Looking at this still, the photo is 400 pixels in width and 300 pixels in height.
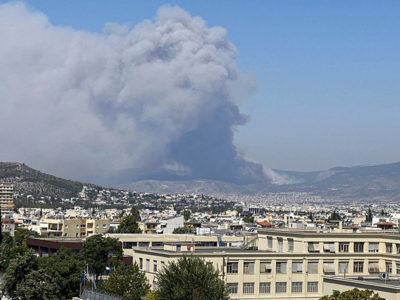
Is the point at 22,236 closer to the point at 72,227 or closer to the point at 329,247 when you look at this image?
the point at 72,227

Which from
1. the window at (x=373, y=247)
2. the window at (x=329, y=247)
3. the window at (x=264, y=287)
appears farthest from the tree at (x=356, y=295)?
the window at (x=373, y=247)

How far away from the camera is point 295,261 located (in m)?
56.8

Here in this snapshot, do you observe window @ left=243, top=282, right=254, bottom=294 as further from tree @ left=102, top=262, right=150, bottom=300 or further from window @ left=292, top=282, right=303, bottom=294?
tree @ left=102, top=262, right=150, bottom=300

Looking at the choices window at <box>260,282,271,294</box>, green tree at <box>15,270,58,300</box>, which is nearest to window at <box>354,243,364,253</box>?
window at <box>260,282,271,294</box>

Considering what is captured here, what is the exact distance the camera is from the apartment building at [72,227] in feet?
452

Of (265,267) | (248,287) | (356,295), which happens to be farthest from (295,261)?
(356,295)

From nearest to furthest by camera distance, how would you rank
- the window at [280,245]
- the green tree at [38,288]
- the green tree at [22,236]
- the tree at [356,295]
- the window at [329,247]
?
1. the tree at [356,295]
2. the window at [329,247]
3. the window at [280,245]
4. the green tree at [38,288]
5. the green tree at [22,236]

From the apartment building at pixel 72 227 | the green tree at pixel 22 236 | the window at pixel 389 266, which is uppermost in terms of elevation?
the apartment building at pixel 72 227

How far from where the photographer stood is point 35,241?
322 feet

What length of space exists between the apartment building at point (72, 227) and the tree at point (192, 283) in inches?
3453

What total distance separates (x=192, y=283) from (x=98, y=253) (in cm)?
3239

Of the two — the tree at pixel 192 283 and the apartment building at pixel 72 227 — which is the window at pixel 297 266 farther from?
the apartment building at pixel 72 227

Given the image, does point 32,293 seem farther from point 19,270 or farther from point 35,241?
point 35,241

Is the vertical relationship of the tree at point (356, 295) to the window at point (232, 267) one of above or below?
below
